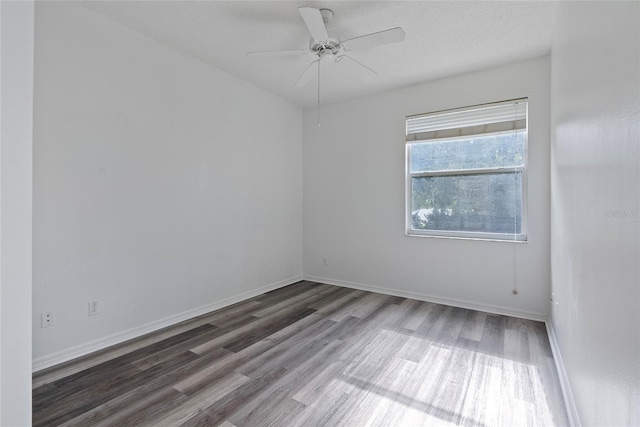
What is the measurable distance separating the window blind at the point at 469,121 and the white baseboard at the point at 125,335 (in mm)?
3010

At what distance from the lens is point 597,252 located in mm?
1220

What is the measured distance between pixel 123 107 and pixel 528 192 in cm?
401

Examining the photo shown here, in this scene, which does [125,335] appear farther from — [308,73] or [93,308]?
[308,73]

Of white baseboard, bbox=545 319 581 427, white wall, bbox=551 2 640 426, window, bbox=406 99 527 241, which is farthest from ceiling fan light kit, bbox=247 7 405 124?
white baseboard, bbox=545 319 581 427

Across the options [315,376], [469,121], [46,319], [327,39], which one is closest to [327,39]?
[327,39]

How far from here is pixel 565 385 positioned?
Result: 6.13ft

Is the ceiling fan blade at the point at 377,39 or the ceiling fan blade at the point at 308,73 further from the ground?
the ceiling fan blade at the point at 308,73

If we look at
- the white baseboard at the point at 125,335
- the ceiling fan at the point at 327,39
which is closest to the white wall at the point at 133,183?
the white baseboard at the point at 125,335

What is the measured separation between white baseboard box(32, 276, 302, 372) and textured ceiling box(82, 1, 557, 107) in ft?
8.74

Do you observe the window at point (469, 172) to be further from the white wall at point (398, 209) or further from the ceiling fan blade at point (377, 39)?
the ceiling fan blade at point (377, 39)

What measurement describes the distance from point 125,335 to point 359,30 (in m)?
3.35
